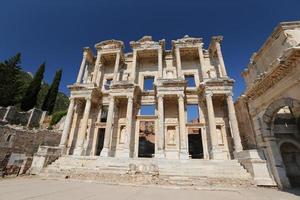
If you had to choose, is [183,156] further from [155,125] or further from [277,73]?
[277,73]

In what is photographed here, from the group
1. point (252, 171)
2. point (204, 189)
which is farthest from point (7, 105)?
point (252, 171)

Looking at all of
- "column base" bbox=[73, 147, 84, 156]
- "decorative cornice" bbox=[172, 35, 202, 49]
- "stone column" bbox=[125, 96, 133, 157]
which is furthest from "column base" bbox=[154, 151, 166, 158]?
"decorative cornice" bbox=[172, 35, 202, 49]

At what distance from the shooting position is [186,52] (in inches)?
811

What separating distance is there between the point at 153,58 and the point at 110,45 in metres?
6.02

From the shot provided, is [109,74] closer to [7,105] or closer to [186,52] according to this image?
[186,52]

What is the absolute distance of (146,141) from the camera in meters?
23.9

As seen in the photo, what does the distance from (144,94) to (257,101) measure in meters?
11.5

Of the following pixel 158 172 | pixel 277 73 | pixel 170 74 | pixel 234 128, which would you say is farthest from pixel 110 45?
pixel 277 73

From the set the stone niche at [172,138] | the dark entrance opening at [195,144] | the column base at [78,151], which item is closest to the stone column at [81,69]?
the column base at [78,151]

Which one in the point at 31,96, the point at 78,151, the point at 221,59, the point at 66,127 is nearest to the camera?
the point at 78,151

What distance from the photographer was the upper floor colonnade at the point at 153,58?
19523mm

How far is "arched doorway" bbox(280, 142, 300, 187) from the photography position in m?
12.0

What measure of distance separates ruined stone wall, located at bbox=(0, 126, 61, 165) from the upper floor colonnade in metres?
8.27

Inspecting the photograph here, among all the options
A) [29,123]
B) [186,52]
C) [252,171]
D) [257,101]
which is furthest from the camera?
[29,123]
